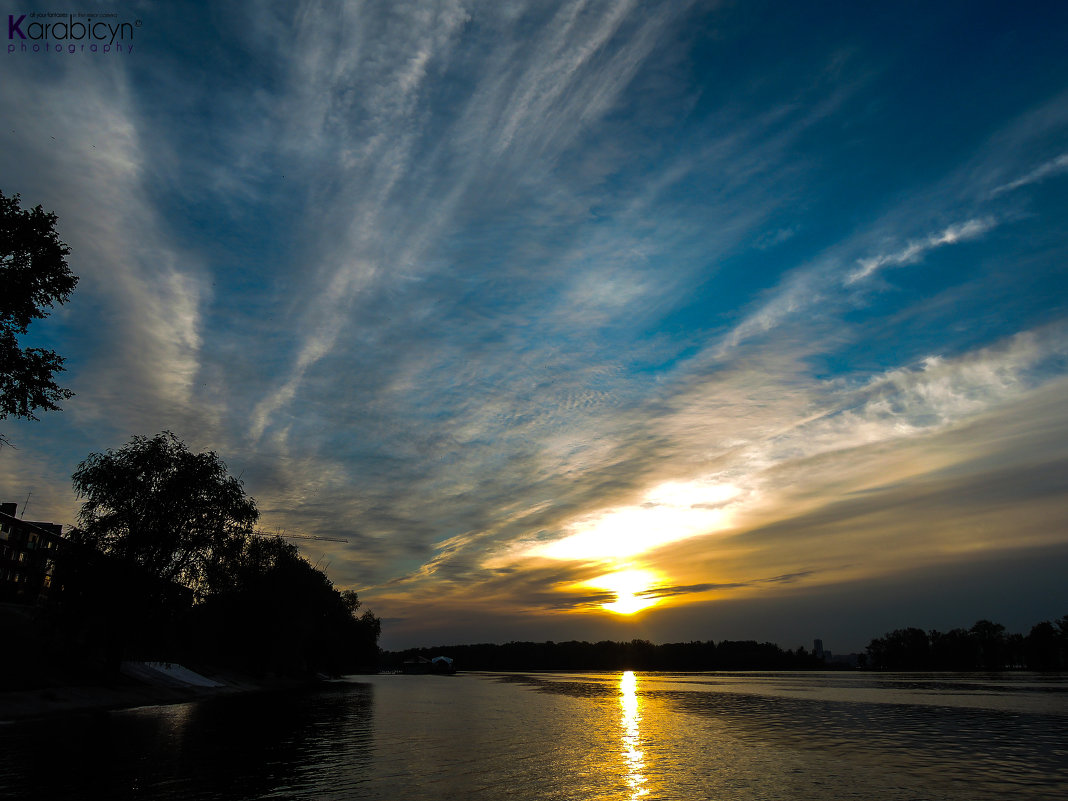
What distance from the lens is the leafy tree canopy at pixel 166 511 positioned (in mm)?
56781

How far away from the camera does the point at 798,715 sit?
5941 cm

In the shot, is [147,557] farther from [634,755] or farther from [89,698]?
[634,755]

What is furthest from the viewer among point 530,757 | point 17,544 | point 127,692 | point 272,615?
point 17,544

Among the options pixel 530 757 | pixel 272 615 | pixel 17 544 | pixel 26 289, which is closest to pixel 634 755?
pixel 530 757

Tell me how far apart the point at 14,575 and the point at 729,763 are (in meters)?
194

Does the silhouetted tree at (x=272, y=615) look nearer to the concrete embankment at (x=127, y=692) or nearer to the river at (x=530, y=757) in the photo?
the concrete embankment at (x=127, y=692)

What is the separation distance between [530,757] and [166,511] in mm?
44109

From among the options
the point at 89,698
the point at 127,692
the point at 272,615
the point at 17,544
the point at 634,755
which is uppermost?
the point at 17,544

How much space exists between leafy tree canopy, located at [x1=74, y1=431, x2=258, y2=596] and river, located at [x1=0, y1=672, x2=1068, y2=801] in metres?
13.2

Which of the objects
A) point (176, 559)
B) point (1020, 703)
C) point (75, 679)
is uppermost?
point (176, 559)

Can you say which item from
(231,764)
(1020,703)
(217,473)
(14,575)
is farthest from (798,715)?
(14,575)

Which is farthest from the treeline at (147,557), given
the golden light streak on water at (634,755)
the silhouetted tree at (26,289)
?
the golden light streak on water at (634,755)

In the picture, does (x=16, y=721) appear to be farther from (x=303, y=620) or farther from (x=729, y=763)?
(x=303, y=620)

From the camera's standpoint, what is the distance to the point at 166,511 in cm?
5878
